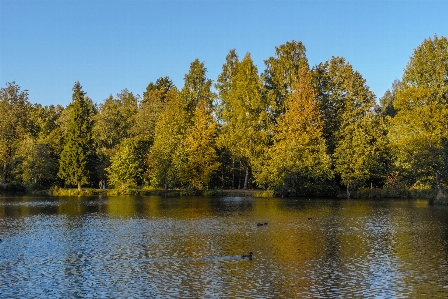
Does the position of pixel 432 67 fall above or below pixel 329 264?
above

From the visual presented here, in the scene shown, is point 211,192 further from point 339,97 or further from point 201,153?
point 339,97

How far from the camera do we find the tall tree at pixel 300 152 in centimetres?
8269

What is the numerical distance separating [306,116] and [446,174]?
87.4 feet

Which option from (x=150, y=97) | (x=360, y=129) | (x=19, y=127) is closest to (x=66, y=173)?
(x=19, y=127)

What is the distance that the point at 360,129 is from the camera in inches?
3282

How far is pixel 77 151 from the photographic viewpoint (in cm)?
9725

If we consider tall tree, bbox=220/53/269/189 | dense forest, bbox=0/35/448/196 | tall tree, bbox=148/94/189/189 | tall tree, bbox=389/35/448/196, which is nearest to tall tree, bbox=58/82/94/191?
dense forest, bbox=0/35/448/196

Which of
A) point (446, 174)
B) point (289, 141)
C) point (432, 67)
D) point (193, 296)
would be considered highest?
point (432, 67)

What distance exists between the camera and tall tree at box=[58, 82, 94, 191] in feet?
317

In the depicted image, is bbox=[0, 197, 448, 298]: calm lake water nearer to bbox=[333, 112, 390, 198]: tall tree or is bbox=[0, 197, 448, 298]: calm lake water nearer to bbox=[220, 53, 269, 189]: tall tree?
bbox=[333, 112, 390, 198]: tall tree

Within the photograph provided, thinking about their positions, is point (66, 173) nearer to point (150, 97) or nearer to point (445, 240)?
point (150, 97)

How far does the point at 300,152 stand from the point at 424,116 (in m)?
20.0

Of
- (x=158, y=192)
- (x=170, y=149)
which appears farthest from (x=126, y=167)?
(x=170, y=149)

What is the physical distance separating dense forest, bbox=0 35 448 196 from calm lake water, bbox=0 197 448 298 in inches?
1188
